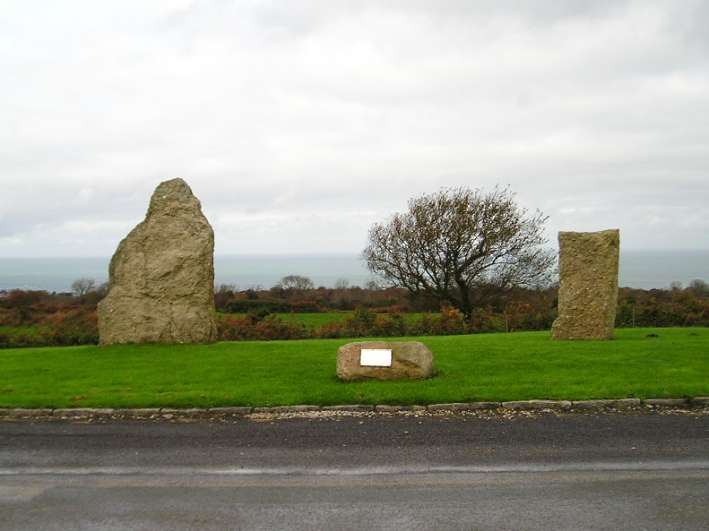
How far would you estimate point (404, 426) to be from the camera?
9.60 m

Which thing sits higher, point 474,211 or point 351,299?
point 474,211

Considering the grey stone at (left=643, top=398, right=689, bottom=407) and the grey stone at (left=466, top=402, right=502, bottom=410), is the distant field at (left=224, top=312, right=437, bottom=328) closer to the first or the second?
the grey stone at (left=466, top=402, right=502, bottom=410)

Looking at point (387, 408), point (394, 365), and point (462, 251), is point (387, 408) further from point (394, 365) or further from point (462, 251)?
point (462, 251)

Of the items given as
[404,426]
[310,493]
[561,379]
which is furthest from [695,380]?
[310,493]

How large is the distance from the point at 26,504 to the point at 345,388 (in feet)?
20.0

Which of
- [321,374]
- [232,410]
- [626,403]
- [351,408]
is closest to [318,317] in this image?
[321,374]

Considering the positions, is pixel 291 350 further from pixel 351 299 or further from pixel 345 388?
pixel 351 299

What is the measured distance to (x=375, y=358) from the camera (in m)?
12.4

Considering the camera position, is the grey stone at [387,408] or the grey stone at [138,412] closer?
the grey stone at [387,408]

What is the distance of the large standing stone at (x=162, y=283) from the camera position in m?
18.4

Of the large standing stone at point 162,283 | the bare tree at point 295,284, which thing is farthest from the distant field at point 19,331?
the bare tree at point 295,284

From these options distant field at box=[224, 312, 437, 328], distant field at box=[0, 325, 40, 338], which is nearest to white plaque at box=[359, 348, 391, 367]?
distant field at box=[224, 312, 437, 328]

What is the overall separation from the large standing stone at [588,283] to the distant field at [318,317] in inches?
374

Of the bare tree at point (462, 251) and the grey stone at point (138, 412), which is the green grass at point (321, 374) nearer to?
the grey stone at point (138, 412)
